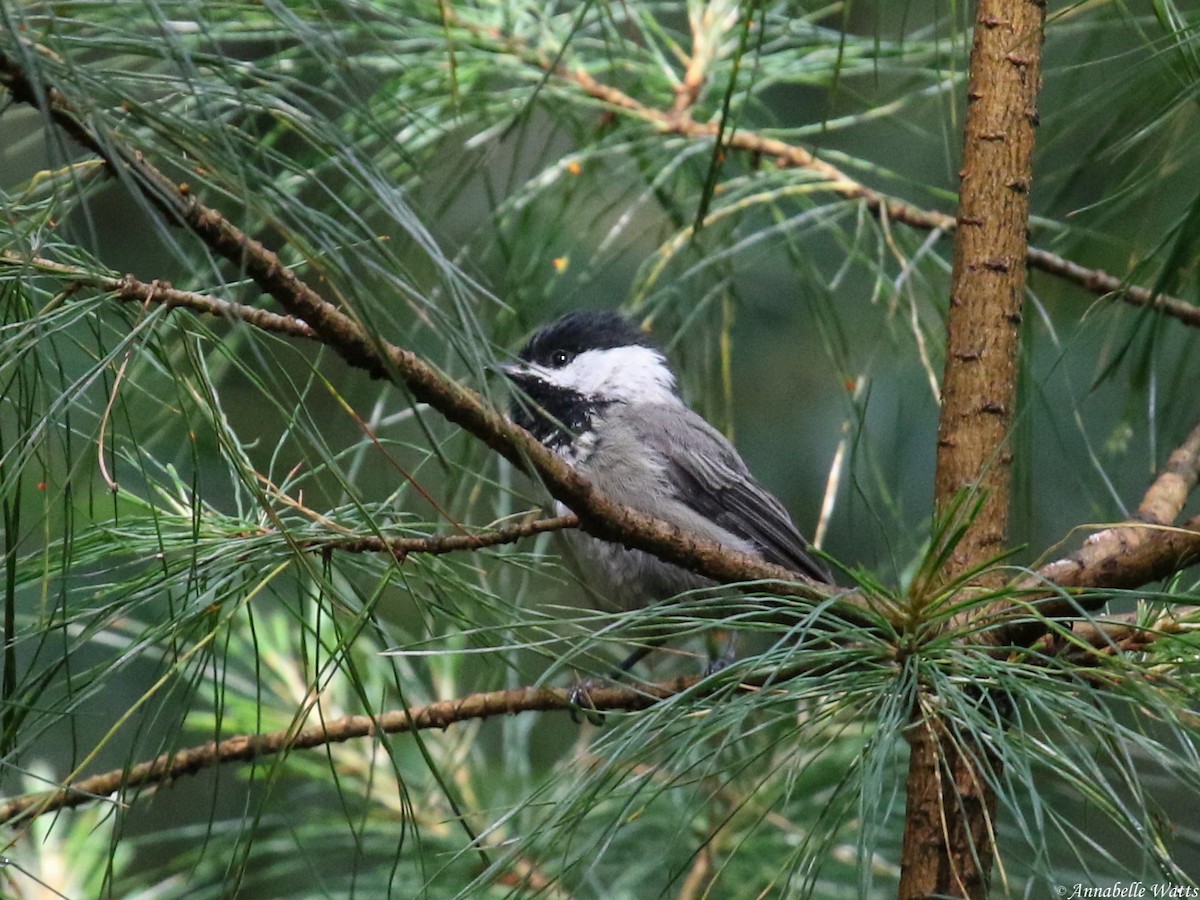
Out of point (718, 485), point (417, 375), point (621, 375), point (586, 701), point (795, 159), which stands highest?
point (795, 159)

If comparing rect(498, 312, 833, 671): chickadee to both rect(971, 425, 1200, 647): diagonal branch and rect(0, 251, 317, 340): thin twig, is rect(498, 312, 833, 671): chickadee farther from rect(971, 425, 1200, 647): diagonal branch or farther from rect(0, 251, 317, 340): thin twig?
rect(0, 251, 317, 340): thin twig

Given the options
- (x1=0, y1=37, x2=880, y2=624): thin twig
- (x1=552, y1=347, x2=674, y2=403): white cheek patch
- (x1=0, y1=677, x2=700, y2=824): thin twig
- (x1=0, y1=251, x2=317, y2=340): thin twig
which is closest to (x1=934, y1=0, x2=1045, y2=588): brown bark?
(x1=0, y1=37, x2=880, y2=624): thin twig

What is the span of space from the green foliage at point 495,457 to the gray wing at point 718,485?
171mm

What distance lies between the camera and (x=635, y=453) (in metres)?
2.43

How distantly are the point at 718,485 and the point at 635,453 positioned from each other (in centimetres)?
21

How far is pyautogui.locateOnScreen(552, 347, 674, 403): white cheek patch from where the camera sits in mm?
2562

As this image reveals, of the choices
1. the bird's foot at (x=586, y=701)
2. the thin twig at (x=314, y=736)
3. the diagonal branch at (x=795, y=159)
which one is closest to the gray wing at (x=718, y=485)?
the bird's foot at (x=586, y=701)

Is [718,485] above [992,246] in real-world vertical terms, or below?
below

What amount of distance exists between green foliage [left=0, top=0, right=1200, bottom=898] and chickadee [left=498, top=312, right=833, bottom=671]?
0.48ft

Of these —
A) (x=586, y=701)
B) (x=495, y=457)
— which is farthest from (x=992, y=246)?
(x=495, y=457)

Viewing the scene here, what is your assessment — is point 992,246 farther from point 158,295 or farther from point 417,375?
point 158,295

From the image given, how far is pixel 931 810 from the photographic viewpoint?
1304 millimetres

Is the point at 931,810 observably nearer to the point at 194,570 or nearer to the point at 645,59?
the point at 194,570

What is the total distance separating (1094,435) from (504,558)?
265 centimetres
